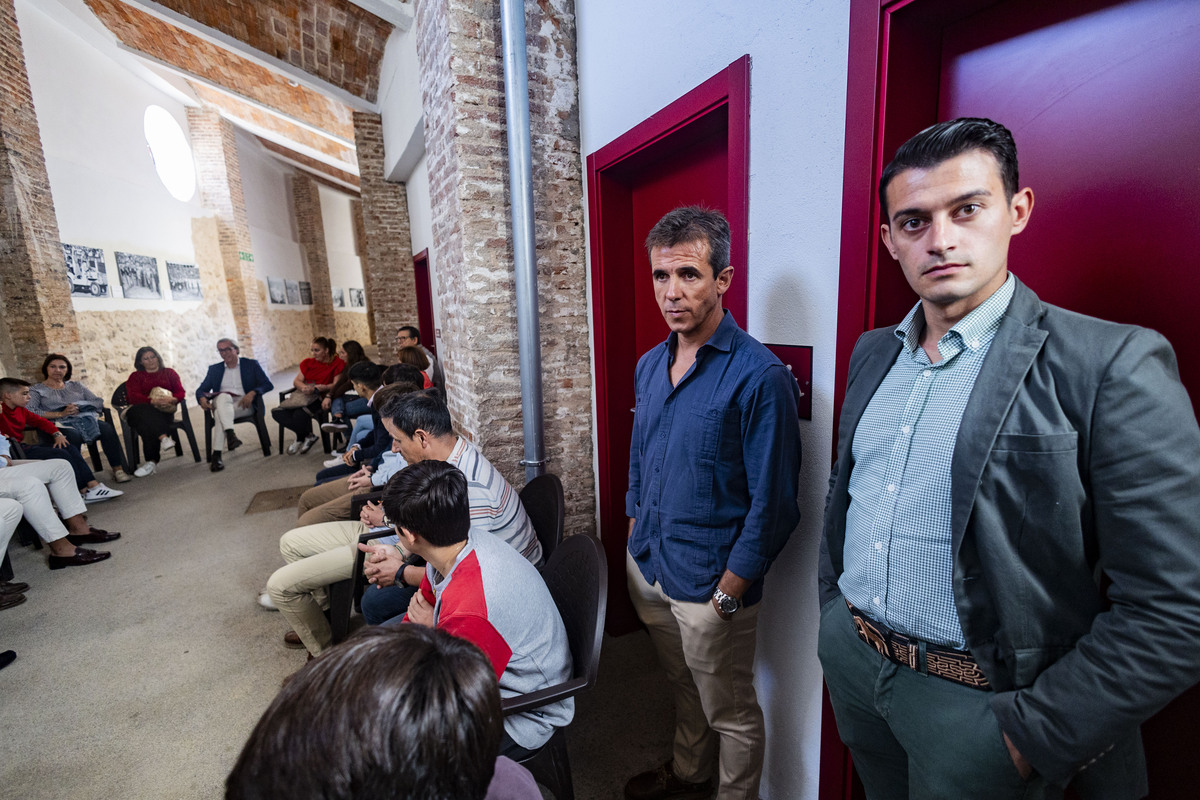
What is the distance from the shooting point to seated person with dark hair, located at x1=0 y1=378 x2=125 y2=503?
4.49 metres

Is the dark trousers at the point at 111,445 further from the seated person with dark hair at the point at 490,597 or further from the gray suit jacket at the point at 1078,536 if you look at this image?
the gray suit jacket at the point at 1078,536

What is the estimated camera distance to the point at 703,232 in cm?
147

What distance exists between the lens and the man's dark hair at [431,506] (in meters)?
1.51

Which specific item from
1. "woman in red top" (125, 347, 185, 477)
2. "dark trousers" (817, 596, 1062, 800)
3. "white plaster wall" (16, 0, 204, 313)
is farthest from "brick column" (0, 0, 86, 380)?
"dark trousers" (817, 596, 1062, 800)

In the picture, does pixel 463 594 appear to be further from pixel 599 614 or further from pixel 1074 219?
pixel 1074 219

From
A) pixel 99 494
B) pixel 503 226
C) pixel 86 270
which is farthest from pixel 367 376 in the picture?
pixel 86 270

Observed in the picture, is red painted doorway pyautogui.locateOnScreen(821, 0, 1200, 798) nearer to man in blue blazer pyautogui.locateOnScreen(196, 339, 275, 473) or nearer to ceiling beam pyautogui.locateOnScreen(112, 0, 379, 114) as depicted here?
man in blue blazer pyautogui.locateOnScreen(196, 339, 275, 473)

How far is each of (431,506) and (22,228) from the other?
30.9 feet

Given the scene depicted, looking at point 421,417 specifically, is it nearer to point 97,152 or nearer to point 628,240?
point 628,240

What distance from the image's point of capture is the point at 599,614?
147cm

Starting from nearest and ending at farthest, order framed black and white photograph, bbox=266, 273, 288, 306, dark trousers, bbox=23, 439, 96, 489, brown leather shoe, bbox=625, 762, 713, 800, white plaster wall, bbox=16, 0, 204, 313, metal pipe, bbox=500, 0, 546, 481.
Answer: brown leather shoe, bbox=625, 762, 713, 800
metal pipe, bbox=500, 0, 546, 481
dark trousers, bbox=23, 439, 96, 489
white plaster wall, bbox=16, 0, 204, 313
framed black and white photograph, bbox=266, 273, 288, 306

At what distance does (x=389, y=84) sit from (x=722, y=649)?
725 centimetres

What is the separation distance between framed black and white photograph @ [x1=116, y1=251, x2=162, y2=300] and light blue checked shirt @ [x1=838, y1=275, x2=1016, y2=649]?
12.1 meters

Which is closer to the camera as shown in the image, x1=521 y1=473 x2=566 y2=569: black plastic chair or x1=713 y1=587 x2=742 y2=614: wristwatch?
x1=713 y1=587 x2=742 y2=614: wristwatch
